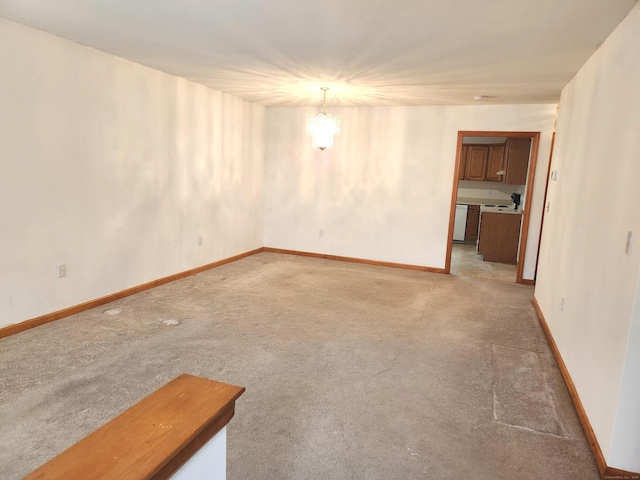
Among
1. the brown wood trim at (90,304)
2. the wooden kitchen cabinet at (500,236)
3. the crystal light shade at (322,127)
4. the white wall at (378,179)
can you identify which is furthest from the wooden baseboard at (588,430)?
the brown wood trim at (90,304)

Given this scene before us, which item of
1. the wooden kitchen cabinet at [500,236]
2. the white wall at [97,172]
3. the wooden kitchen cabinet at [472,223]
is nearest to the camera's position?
the white wall at [97,172]

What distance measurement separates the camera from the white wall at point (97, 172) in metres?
3.16

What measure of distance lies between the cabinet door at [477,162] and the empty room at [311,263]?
2.75 metres

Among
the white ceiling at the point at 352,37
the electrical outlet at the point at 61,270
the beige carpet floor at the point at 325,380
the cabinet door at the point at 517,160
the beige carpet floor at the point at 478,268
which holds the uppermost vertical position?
the white ceiling at the point at 352,37

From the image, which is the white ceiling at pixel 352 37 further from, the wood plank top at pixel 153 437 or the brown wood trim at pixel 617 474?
the brown wood trim at pixel 617 474

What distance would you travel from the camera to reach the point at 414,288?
5062 mm

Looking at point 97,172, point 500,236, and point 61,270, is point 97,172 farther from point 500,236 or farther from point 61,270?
point 500,236

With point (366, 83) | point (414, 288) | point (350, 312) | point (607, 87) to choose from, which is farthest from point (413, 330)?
point (366, 83)

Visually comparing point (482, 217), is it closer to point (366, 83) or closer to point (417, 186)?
point (417, 186)

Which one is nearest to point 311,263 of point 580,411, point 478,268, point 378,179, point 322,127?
point 378,179

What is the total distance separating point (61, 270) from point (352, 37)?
3.06 metres

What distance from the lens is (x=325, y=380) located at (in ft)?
9.06

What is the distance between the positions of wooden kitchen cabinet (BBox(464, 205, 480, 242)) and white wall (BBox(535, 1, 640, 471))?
471 centimetres

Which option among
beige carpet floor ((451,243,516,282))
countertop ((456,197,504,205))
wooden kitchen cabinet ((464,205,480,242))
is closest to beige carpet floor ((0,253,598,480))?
beige carpet floor ((451,243,516,282))
